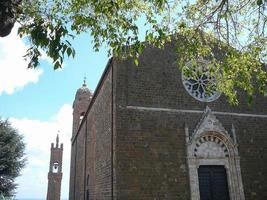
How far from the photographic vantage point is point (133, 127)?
473 inches

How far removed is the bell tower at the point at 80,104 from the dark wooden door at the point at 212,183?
17958 millimetres

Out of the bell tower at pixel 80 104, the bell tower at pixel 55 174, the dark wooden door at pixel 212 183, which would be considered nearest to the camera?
the dark wooden door at pixel 212 183

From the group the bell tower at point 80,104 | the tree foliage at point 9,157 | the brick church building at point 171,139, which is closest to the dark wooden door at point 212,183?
the brick church building at point 171,139

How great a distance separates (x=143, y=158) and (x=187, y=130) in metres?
2.50

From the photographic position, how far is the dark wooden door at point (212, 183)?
12336 millimetres

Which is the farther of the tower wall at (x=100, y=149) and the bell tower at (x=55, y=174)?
the bell tower at (x=55, y=174)

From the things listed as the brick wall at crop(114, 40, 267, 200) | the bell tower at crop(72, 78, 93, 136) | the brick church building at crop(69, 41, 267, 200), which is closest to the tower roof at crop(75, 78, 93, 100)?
the bell tower at crop(72, 78, 93, 136)

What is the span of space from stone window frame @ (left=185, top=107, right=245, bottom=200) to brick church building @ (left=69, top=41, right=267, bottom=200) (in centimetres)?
4

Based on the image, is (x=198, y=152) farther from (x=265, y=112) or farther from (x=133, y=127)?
(x=265, y=112)

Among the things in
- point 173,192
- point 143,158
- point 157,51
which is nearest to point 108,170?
point 143,158

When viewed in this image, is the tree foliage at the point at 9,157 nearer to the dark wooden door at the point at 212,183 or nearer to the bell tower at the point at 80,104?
the bell tower at the point at 80,104

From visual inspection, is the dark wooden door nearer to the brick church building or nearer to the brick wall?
the brick church building

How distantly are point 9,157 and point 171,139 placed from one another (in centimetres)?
1367

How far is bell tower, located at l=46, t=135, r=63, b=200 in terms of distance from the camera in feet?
112
